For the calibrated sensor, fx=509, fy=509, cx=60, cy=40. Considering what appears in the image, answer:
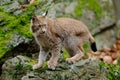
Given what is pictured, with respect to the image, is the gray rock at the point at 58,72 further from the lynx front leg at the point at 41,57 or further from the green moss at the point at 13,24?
the green moss at the point at 13,24

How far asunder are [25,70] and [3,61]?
2.06ft

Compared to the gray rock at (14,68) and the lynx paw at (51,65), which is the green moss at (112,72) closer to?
the lynx paw at (51,65)

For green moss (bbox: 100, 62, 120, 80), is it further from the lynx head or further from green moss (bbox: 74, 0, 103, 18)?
green moss (bbox: 74, 0, 103, 18)

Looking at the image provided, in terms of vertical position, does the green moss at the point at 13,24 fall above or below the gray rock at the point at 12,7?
below

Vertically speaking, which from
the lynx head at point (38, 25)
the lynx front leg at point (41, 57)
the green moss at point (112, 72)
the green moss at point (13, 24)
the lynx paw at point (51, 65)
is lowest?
the green moss at point (112, 72)

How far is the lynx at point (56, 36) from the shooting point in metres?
8.97

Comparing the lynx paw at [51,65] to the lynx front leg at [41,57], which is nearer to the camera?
the lynx paw at [51,65]

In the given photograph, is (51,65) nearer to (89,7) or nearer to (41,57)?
(41,57)

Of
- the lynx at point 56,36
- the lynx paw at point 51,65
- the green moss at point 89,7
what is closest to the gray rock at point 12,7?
the lynx at point 56,36

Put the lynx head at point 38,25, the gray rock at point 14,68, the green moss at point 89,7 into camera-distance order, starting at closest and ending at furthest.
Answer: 1. the lynx head at point 38,25
2. the gray rock at point 14,68
3. the green moss at point 89,7

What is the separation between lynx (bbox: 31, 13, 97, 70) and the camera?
8.97m

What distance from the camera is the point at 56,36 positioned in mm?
9516

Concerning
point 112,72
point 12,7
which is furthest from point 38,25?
point 12,7

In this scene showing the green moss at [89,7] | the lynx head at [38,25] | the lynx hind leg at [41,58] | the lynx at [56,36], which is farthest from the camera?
the green moss at [89,7]
